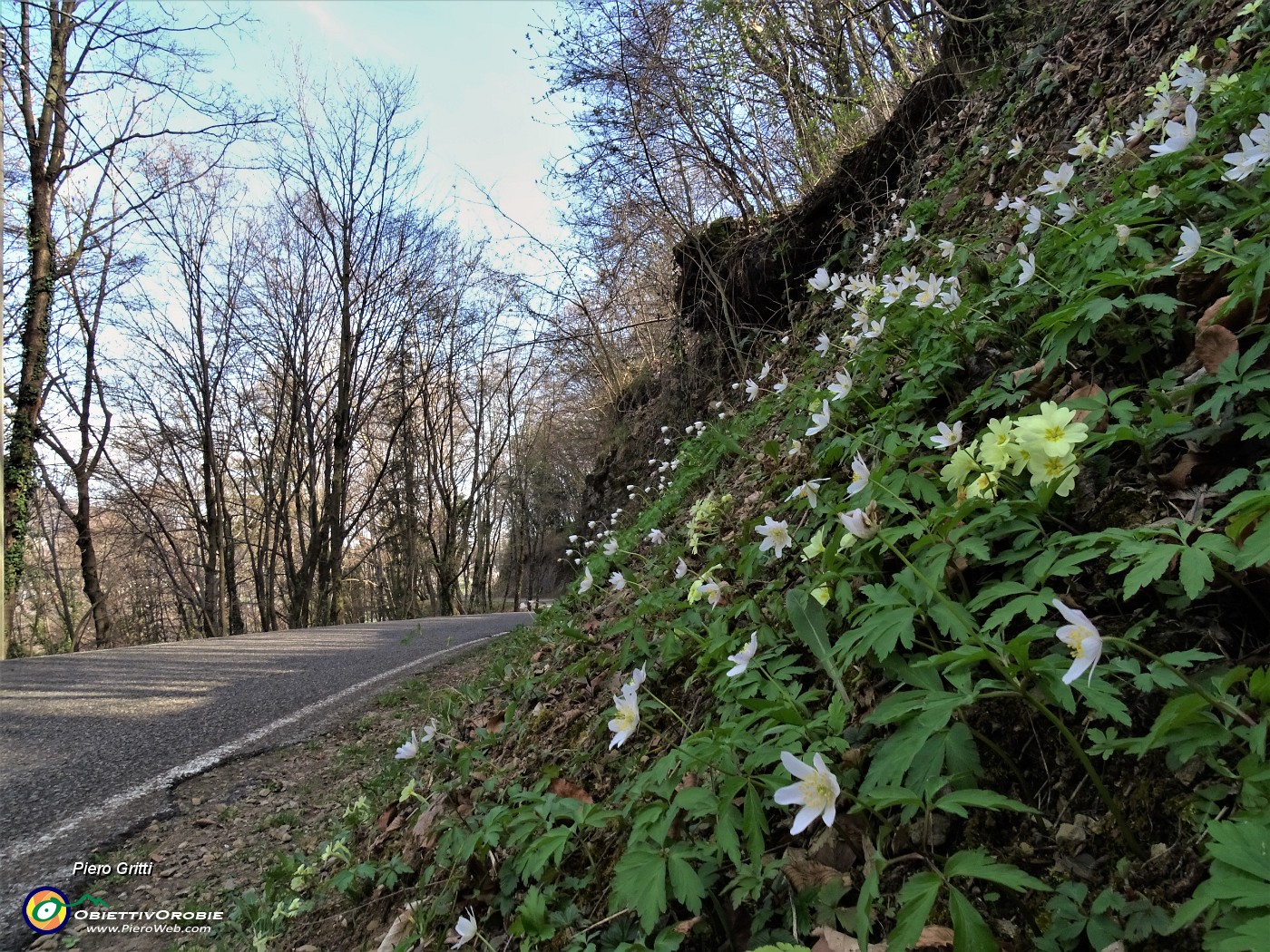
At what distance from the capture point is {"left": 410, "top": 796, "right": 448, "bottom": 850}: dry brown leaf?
96.9 inches

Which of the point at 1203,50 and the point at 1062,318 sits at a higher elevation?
the point at 1203,50

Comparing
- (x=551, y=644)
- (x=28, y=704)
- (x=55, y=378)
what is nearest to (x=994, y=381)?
(x=551, y=644)

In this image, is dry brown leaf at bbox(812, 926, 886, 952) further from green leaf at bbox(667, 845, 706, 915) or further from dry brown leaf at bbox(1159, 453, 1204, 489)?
dry brown leaf at bbox(1159, 453, 1204, 489)

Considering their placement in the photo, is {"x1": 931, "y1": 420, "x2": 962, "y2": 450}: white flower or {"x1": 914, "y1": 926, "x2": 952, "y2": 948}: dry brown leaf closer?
{"x1": 914, "y1": 926, "x2": 952, "y2": 948}: dry brown leaf

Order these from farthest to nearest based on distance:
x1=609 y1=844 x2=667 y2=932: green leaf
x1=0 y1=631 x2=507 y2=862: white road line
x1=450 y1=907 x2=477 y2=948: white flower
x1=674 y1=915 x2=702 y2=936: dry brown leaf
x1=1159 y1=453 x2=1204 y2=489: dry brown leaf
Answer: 1. x1=0 y1=631 x2=507 y2=862: white road line
2. x1=450 y1=907 x2=477 y2=948: white flower
3. x1=1159 y1=453 x2=1204 y2=489: dry brown leaf
4. x1=674 y1=915 x2=702 y2=936: dry brown leaf
5. x1=609 y1=844 x2=667 y2=932: green leaf

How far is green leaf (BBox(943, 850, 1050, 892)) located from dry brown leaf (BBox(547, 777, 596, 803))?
1300mm

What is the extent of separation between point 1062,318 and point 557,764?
2269 millimetres

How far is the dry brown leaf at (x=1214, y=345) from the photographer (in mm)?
1559

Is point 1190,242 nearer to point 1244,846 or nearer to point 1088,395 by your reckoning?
point 1088,395

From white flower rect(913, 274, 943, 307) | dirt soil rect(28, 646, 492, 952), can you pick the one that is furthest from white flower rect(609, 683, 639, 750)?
white flower rect(913, 274, 943, 307)

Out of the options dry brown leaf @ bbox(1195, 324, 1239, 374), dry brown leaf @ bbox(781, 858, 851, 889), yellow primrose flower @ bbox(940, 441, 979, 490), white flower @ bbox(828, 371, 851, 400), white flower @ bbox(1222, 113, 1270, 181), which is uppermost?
white flower @ bbox(1222, 113, 1270, 181)

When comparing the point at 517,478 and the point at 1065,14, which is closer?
the point at 1065,14

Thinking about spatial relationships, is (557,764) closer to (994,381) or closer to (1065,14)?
(994,381)

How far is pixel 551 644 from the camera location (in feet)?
14.8
